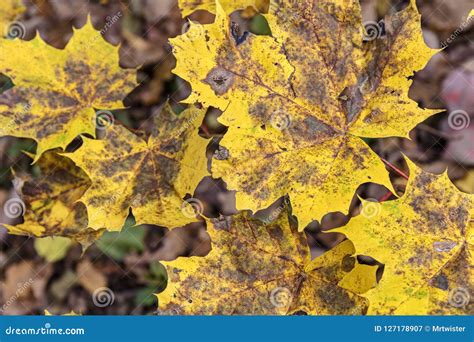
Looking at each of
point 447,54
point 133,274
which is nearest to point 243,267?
point 133,274

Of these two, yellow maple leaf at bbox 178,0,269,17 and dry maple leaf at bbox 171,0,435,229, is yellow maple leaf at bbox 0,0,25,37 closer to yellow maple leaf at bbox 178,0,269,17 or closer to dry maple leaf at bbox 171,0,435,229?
yellow maple leaf at bbox 178,0,269,17

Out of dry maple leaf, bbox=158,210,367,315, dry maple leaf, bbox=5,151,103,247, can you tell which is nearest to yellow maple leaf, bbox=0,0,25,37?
dry maple leaf, bbox=5,151,103,247

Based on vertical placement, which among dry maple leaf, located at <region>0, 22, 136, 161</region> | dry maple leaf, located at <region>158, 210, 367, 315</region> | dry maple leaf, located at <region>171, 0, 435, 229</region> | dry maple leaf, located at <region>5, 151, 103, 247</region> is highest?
dry maple leaf, located at <region>171, 0, 435, 229</region>

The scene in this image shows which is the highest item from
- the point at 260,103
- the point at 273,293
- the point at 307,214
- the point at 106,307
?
the point at 260,103

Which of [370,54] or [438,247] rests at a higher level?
[370,54]

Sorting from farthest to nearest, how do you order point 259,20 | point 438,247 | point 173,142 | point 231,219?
point 259,20
point 173,142
point 231,219
point 438,247

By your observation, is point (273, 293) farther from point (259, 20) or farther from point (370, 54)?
point (259, 20)
